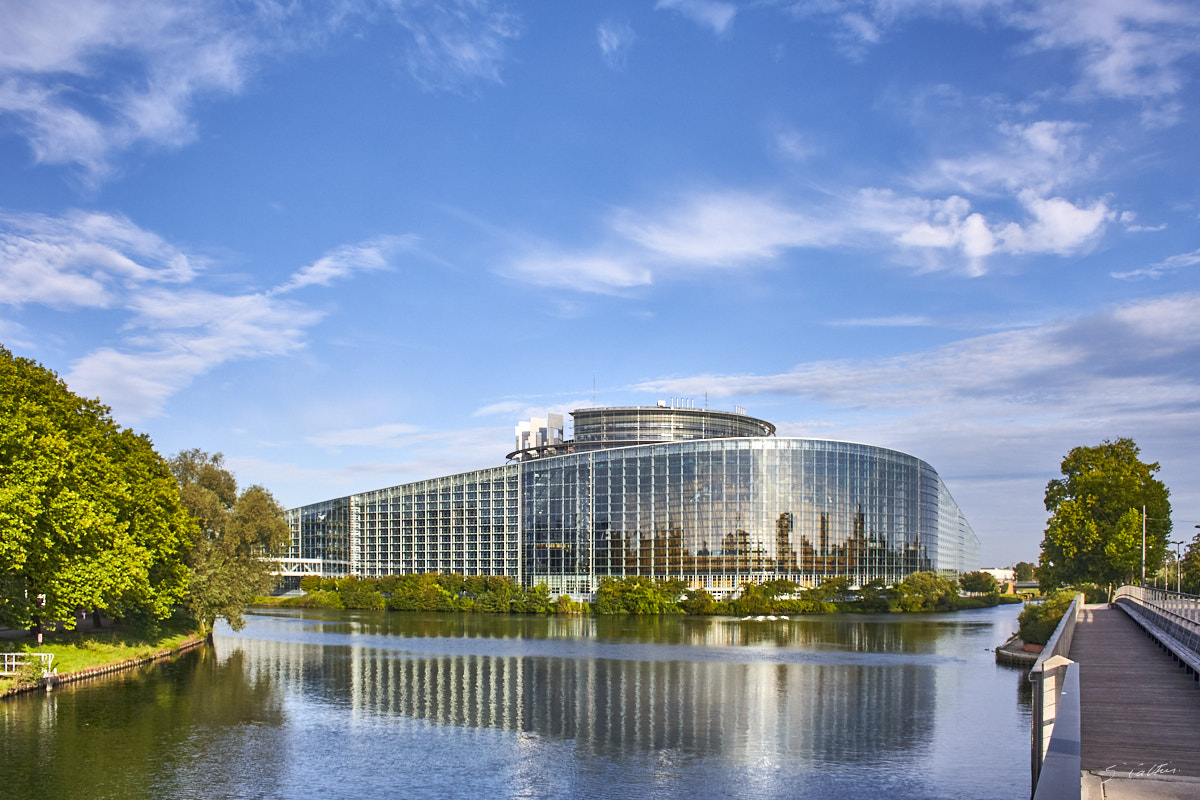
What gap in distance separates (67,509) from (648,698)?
87.6 feet

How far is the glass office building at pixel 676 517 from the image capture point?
134000 millimetres

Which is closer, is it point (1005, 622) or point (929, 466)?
point (1005, 622)

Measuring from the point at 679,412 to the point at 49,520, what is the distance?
134 metres

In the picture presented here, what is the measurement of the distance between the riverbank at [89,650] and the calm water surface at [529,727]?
4.33 feet

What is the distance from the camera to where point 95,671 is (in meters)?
48.4

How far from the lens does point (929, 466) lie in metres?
159

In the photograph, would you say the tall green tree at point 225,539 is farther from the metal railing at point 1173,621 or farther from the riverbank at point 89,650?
the metal railing at point 1173,621

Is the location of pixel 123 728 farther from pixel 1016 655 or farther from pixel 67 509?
pixel 1016 655

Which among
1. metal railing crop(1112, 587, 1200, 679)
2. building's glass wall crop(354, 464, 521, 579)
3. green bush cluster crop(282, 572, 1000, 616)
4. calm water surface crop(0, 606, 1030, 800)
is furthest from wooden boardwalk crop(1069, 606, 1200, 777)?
building's glass wall crop(354, 464, 521, 579)

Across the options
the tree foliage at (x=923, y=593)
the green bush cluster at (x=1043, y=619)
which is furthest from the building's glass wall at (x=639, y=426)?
the green bush cluster at (x=1043, y=619)

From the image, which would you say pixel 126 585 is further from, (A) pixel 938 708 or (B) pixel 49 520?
(A) pixel 938 708

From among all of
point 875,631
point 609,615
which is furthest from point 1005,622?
point 609,615

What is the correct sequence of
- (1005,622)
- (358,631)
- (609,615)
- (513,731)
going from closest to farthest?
(513,731), (358,631), (1005,622), (609,615)

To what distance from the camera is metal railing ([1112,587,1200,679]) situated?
27234 mm
